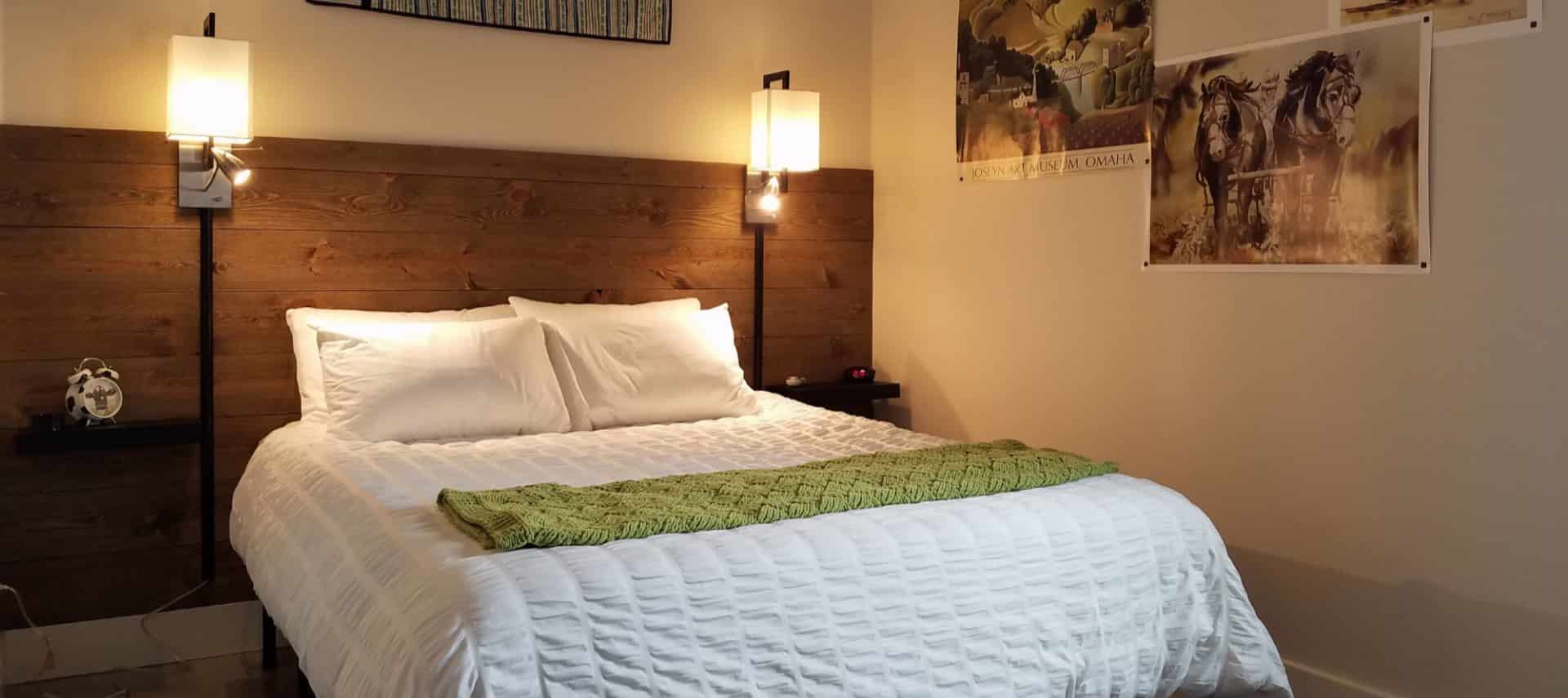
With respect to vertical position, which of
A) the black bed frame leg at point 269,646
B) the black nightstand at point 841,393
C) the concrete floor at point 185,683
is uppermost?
the black nightstand at point 841,393

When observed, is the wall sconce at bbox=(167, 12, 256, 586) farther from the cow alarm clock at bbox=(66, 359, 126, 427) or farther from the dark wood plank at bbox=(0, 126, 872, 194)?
the cow alarm clock at bbox=(66, 359, 126, 427)

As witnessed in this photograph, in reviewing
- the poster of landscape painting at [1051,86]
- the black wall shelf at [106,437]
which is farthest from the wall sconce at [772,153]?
the black wall shelf at [106,437]

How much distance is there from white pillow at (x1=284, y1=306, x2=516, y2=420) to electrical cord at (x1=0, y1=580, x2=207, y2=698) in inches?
23.4

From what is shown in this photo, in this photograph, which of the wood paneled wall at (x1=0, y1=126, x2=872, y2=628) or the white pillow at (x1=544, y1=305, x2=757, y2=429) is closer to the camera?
the wood paneled wall at (x1=0, y1=126, x2=872, y2=628)

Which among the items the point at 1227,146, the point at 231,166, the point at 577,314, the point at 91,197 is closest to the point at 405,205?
the point at 231,166

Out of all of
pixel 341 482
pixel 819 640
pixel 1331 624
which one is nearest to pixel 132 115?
pixel 341 482

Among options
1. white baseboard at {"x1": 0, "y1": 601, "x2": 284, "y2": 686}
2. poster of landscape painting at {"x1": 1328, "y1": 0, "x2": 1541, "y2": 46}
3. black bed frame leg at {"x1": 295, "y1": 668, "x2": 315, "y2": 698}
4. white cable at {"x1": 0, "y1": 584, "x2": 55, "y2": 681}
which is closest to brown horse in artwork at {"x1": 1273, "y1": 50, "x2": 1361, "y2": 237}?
poster of landscape painting at {"x1": 1328, "y1": 0, "x2": 1541, "y2": 46}

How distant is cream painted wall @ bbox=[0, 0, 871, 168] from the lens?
3.30 m

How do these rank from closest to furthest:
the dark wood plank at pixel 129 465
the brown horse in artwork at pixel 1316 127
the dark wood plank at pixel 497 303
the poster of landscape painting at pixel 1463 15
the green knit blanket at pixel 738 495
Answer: the green knit blanket at pixel 738 495 → the poster of landscape painting at pixel 1463 15 → the brown horse in artwork at pixel 1316 127 → the dark wood plank at pixel 129 465 → the dark wood plank at pixel 497 303

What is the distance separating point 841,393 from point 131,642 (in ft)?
7.46

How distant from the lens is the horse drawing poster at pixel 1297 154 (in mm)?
2861

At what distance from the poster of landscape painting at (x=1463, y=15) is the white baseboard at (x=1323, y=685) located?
151cm

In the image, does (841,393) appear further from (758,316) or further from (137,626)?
(137,626)

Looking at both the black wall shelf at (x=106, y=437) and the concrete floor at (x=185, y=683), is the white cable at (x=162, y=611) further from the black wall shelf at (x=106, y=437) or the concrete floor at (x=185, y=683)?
the black wall shelf at (x=106, y=437)
